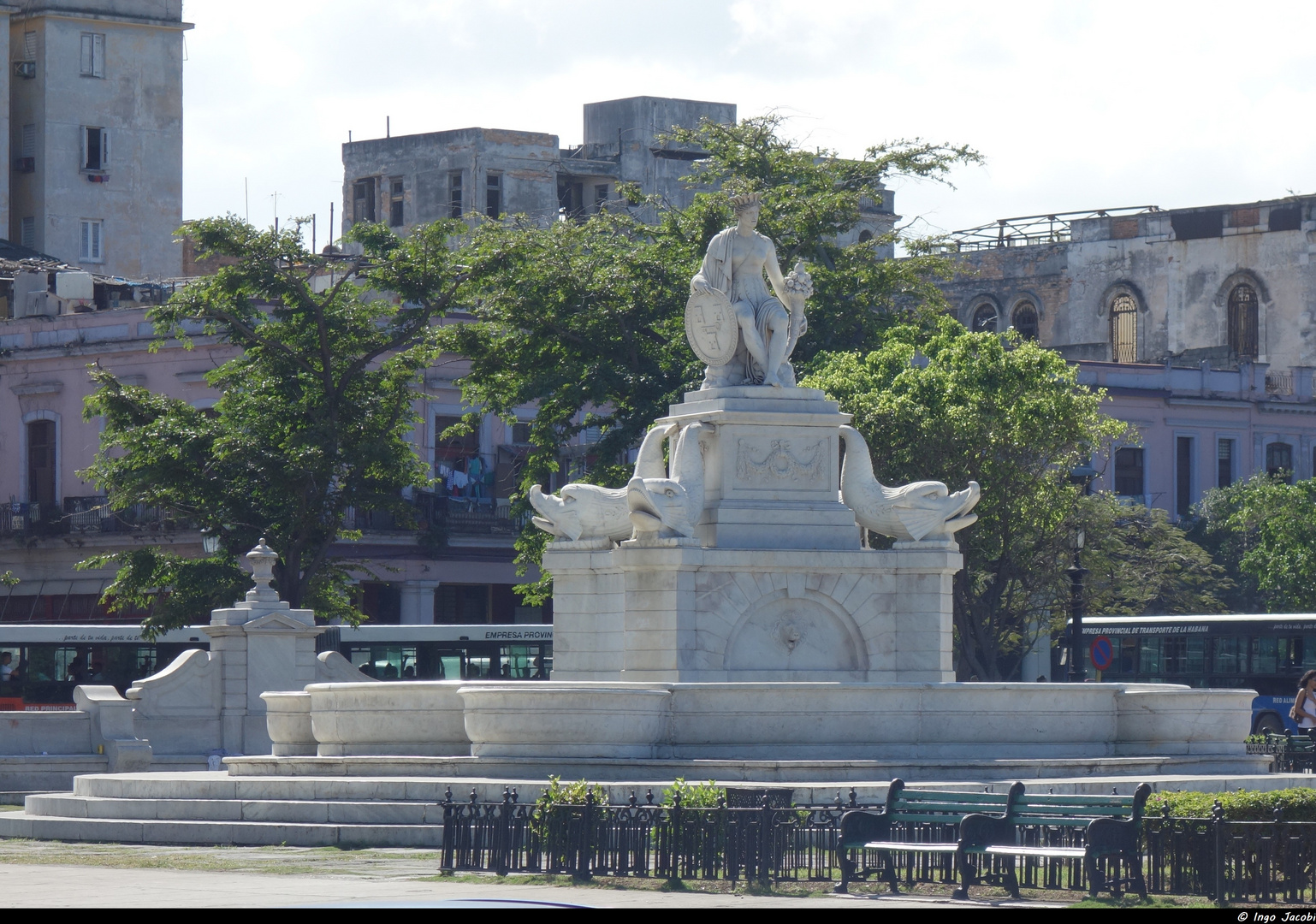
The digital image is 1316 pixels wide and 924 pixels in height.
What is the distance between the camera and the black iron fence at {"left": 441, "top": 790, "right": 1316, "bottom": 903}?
57.6 feet

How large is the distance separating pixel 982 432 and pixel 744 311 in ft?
46.4

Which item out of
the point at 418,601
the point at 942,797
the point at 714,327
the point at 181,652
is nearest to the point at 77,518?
the point at 418,601

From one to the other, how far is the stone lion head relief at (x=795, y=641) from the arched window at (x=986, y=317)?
5344 centimetres

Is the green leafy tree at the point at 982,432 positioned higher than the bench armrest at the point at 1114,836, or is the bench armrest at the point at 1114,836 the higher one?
the green leafy tree at the point at 982,432

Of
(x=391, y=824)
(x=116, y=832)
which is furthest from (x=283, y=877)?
(x=116, y=832)

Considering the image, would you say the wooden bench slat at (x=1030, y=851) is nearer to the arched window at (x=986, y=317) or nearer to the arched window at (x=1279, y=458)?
the arched window at (x=1279, y=458)

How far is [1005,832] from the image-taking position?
61.2 feet

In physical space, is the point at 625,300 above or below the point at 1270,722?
above

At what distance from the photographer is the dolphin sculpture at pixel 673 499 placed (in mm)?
26000

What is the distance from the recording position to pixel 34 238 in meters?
72.1

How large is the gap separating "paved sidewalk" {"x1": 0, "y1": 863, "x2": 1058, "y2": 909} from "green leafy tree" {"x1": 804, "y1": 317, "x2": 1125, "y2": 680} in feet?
73.2

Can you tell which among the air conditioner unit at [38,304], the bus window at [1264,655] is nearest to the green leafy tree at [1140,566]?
the bus window at [1264,655]

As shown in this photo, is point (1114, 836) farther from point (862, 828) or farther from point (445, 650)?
point (445, 650)

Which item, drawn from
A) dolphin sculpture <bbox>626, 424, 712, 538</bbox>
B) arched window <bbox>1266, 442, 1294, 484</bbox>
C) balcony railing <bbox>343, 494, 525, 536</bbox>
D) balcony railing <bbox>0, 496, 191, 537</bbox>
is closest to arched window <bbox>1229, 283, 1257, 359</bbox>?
arched window <bbox>1266, 442, 1294, 484</bbox>
